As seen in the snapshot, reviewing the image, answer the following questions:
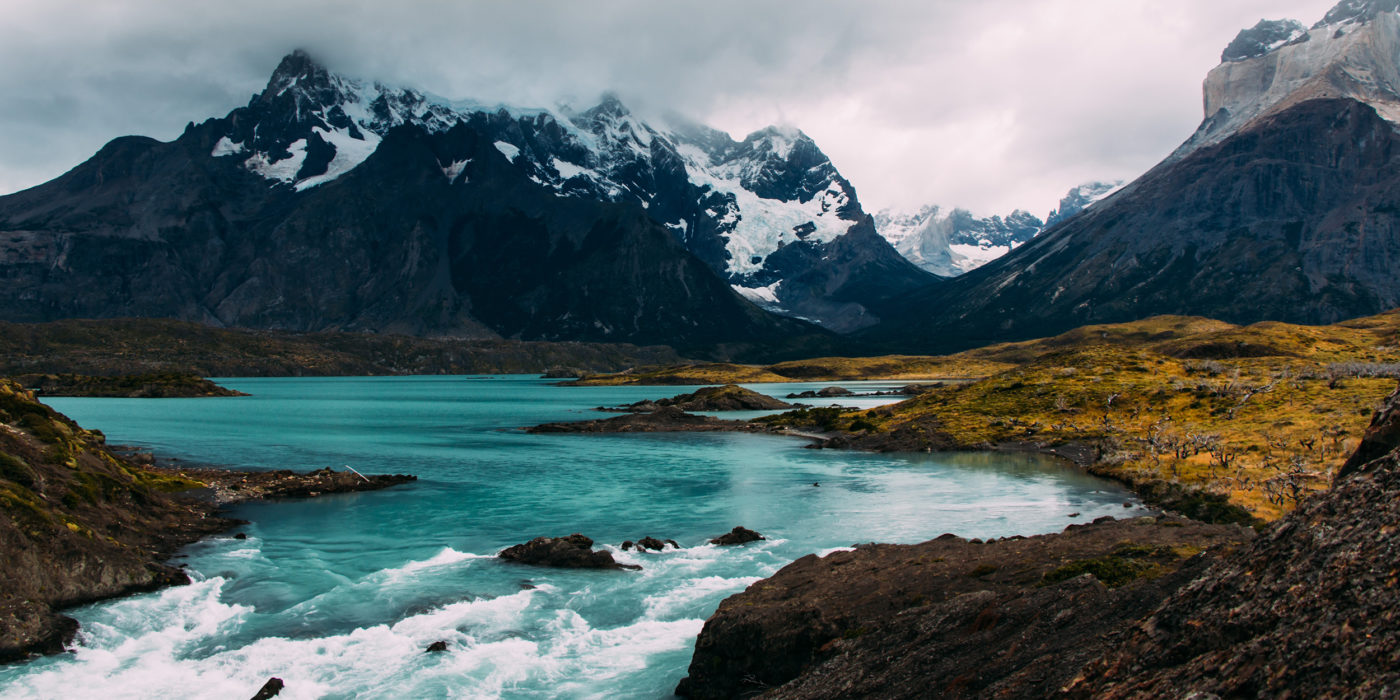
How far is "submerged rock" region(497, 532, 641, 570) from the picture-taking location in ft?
151

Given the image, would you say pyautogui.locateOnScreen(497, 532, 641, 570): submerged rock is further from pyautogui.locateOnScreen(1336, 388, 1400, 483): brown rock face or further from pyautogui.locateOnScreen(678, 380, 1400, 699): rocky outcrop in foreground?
pyautogui.locateOnScreen(1336, 388, 1400, 483): brown rock face

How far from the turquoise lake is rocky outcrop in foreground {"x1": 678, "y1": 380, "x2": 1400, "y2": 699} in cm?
564

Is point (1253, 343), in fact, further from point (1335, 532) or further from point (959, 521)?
point (1335, 532)

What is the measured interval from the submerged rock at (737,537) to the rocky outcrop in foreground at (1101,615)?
12.8 meters

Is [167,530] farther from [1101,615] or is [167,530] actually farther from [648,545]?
[1101,615]

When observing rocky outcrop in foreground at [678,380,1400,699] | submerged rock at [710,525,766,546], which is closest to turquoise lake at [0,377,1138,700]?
submerged rock at [710,525,766,546]

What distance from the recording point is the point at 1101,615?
771 inches

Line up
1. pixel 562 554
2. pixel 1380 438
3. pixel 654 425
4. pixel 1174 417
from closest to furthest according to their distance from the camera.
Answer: pixel 1380 438 → pixel 562 554 → pixel 1174 417 → pixel 654 425

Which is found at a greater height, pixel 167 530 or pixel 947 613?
pixel 947 613

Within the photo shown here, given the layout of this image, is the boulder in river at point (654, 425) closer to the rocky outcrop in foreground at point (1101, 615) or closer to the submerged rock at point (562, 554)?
the submerged rock at point (562, 554)

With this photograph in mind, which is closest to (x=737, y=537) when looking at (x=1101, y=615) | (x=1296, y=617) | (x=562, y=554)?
(x=562, y=554)

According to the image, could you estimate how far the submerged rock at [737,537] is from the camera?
52.1 metres

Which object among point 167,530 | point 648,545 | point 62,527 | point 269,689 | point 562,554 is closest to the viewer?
point 269,689

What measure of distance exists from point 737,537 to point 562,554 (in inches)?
467
